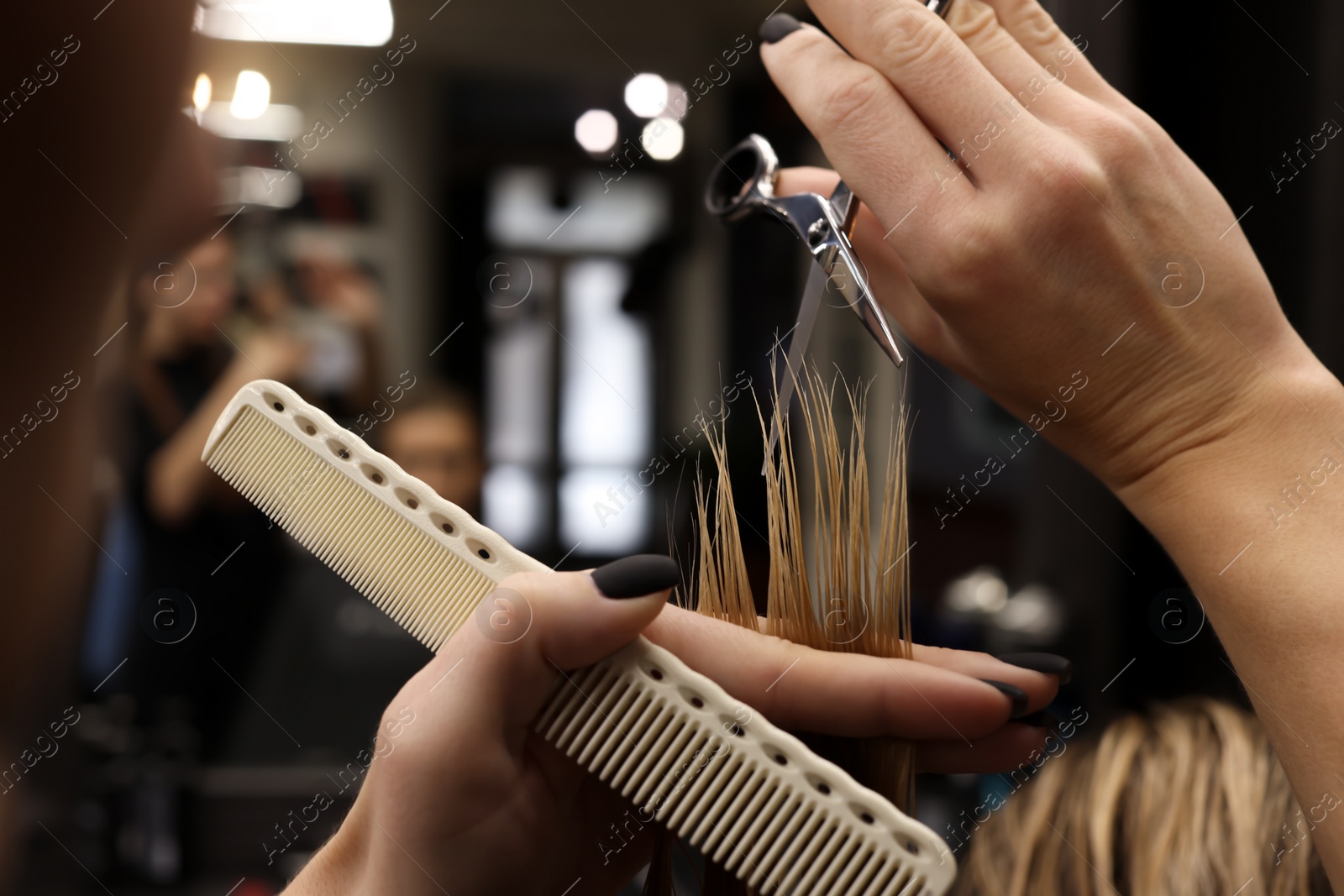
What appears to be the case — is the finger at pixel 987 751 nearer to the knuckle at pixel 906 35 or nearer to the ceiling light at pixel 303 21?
the knuckle at pixel 906 35

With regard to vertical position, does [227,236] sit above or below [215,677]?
above

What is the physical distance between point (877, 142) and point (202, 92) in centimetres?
114

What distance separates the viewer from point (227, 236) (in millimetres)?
1272

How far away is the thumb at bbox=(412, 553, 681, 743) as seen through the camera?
12.3 inches

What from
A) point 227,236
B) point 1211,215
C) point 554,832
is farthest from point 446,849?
point 227,236

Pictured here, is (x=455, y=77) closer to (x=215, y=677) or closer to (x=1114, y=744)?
(x=215, y=677)

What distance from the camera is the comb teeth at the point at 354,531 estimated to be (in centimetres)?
35

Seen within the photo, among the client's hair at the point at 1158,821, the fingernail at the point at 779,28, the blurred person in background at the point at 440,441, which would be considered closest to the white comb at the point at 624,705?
the client's hair at the point at 1158,821

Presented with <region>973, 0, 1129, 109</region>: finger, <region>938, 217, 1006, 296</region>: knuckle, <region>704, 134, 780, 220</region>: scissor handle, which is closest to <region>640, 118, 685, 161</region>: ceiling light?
<region>704, 134, 780, 220</region>: scissor handle

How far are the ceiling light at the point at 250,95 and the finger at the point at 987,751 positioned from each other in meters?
1.24

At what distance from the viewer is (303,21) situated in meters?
1.24

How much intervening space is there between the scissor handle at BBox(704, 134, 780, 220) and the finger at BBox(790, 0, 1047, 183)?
0.37ft

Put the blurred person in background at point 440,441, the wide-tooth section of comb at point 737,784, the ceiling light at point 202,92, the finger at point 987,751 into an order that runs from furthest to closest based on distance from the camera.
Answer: the blurred person in background at point 440,441 → the ceiling light at point 202,92 → the finger at point 987,751 → the wide-tooth section of comb at point 737,784

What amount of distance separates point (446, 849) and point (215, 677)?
1.11m
